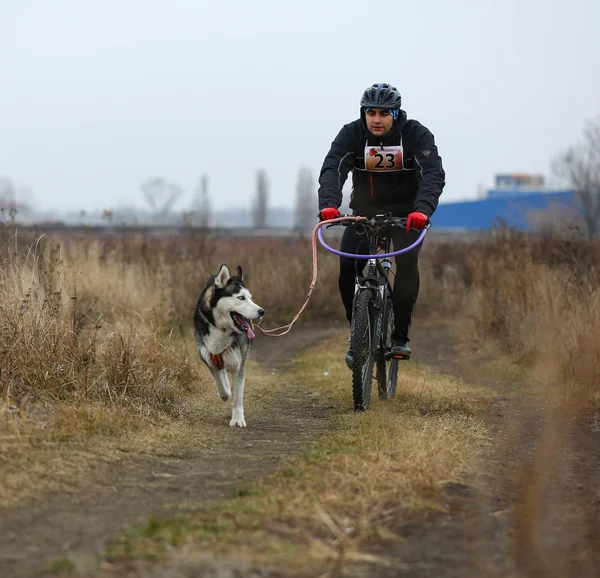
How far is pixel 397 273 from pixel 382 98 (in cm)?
138

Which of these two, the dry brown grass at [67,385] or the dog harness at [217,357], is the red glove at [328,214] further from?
A: the dry brown grass at [67,385]

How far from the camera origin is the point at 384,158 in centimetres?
674

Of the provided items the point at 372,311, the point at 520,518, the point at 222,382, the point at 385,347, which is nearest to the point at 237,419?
the point at 222,382

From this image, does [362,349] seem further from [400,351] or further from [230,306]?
[230,306]

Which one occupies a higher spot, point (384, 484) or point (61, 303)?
point (61, 303)

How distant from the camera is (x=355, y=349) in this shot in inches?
249

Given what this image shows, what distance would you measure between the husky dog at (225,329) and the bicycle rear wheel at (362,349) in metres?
0.72

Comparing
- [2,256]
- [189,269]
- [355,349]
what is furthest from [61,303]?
[189,269]

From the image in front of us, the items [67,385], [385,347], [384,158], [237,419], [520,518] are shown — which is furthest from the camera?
[385,347]

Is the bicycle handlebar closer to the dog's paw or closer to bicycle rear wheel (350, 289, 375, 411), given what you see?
bicycle rear wheel (350, 289, 375, 411)

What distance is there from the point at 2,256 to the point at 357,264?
2.80 metres

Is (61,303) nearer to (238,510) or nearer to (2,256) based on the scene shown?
(2,256)

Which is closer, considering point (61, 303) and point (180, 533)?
point (180, 533)

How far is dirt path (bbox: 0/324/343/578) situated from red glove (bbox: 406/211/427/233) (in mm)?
1583
